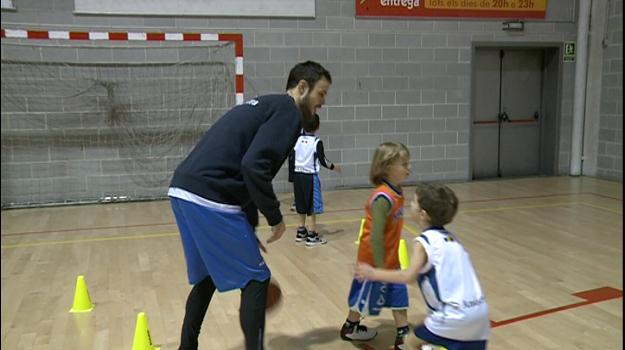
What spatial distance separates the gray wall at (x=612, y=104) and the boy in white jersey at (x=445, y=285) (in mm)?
7838

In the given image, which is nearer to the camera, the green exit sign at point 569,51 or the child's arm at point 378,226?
the child's arm at point 378,226

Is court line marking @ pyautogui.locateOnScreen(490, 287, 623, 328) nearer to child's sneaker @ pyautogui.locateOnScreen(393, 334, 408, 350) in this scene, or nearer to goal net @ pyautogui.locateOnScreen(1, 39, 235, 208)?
child's sneaker @ pyautogui.locateOnScreen(393, 334, 408, 350)

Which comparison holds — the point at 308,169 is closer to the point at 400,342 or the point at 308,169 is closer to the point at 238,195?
Result: the point at 400,342

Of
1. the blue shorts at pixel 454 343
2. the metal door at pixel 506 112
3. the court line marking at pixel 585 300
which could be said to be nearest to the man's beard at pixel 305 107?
the blue shorts at pixel 454 343

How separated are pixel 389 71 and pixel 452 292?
22.7 feet

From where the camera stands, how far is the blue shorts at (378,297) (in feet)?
9.81

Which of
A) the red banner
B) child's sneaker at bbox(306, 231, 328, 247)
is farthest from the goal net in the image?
child's sneaker at bbox(306, 231, 328, 247)

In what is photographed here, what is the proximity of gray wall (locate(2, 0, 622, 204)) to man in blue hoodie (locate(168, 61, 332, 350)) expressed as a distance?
587 cm

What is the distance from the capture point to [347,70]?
8.58 meters

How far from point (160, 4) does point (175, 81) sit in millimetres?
1050

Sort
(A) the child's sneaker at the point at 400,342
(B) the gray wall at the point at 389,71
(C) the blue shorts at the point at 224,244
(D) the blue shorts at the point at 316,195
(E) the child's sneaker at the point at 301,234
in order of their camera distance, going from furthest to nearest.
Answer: (B) the gray wall at the point at 389,71 < (E) the child's sneaker at the point at 301,234 < (D) the blue shorts at the point at 316,195 < (A) the child's sneaker at the point at 400,342 < (C) the blue shorts at the point at 224,244

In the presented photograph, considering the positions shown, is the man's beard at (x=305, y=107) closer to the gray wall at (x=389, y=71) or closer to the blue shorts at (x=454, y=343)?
the blue shorts at (x=454, y=343)

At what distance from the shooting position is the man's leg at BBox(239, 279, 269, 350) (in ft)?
8.07

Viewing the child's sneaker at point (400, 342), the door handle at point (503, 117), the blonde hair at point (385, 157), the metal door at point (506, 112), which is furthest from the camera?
the door handle at point (503, 117)
